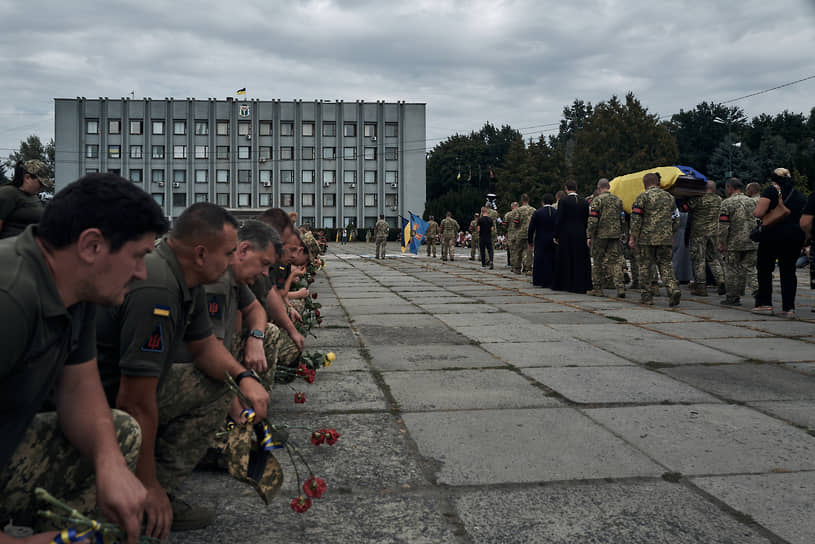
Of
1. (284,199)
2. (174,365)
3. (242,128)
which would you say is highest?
(242,128)

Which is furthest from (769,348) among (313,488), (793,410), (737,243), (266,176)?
(266,176)

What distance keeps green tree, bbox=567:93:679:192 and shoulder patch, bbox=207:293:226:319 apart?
60.4m

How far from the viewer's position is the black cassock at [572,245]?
1312cm

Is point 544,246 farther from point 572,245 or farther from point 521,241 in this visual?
point 521,241

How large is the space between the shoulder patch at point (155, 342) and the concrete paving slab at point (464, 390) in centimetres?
238

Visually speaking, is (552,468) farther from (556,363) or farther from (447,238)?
(447,238)

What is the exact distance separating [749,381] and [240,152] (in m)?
68.5

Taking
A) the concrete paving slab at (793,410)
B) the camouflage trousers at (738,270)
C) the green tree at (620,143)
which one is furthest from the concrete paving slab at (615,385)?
the green tree at (620,143)

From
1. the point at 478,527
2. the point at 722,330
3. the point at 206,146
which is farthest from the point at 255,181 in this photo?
the point at 478,527

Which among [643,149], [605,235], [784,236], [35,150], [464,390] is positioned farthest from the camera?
[35,150]

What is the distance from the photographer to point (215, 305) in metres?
3.35

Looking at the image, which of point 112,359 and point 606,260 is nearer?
point 112,359

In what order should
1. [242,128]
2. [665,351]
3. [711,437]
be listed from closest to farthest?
[711,437] → [665,351] → [242,128]

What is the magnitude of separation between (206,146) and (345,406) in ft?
228
